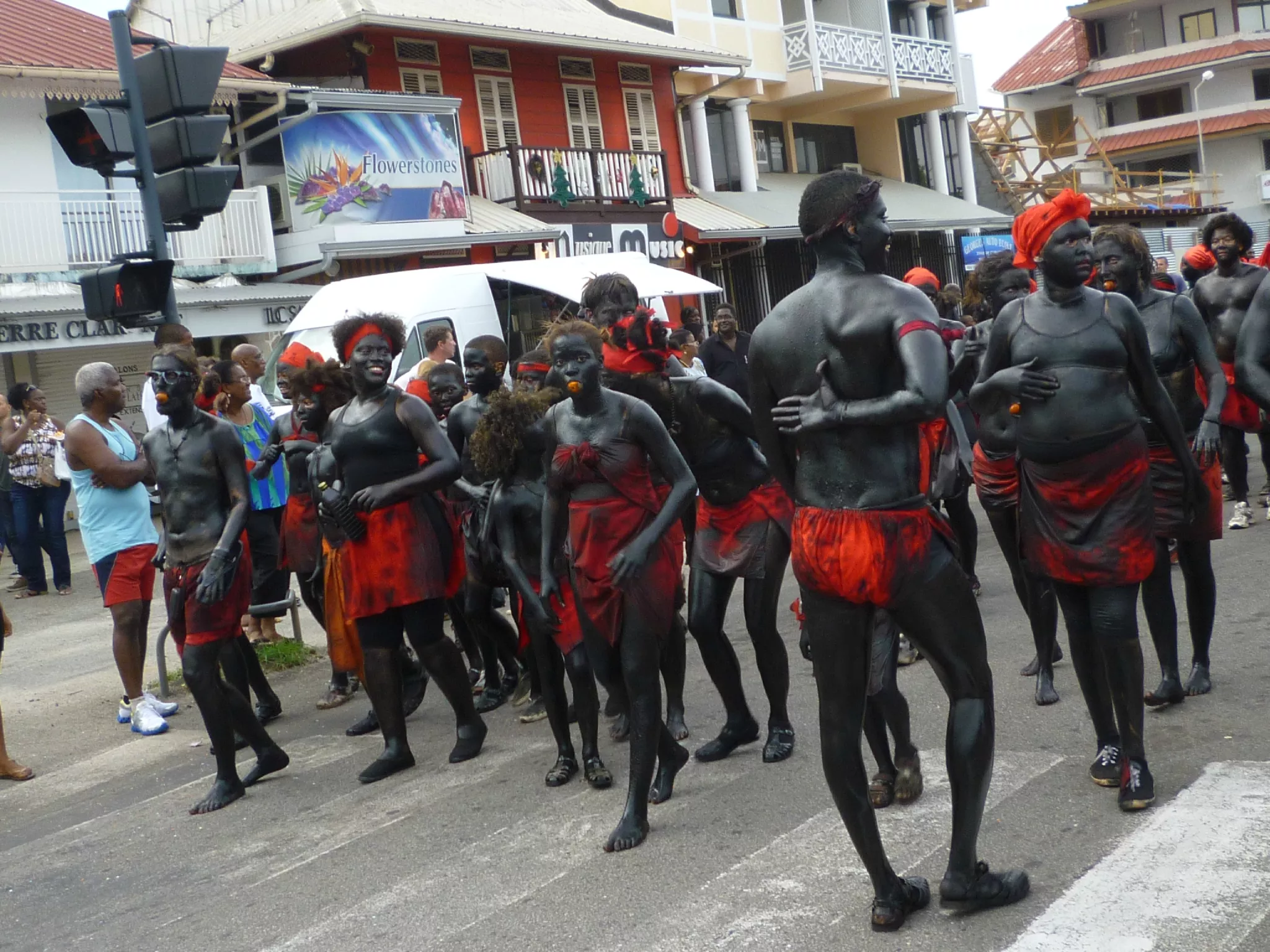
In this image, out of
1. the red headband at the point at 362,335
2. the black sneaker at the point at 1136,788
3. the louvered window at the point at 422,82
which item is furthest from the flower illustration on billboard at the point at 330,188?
the black sneaker at the point at 1136,788

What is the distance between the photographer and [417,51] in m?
24.2

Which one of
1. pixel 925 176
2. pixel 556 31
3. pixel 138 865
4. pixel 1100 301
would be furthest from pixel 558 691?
pixel 925 176

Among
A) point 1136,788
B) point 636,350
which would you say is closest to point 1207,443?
point 1136,788

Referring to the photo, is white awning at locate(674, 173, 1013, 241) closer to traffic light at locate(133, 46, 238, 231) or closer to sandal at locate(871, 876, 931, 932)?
traffic light at locate(133, 46, 238, 231)

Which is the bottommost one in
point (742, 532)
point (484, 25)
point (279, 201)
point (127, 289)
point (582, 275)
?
point (742, 532)

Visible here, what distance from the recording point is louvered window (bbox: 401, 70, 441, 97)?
78.7 feet

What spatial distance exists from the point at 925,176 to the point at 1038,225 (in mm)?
31526

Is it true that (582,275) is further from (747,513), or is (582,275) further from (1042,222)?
(1042,222)

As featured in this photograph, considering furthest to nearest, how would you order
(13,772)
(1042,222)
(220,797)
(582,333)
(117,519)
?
1. (117,519)
2. (13,772)
3. (220,797)
4. (582,333)
5. (1042,222)

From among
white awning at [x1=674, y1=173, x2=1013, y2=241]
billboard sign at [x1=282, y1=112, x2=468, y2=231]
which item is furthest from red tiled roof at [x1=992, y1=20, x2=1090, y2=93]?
billboard sign at [x1=282, y1=112, x2=468, y2=231]

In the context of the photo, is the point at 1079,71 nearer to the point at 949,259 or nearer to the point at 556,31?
the point at 949,259

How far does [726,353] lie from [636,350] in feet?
24.6

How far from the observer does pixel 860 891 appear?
420cm

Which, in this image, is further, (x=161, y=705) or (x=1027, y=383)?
(x=161, y=705)
